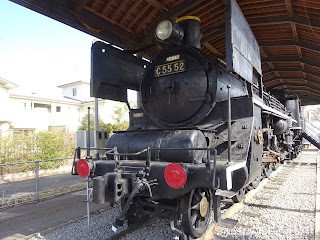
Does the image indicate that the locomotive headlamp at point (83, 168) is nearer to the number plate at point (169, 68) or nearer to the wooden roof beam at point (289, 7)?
the number plate at point (169, 68)

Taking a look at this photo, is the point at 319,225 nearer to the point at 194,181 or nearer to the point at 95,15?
the point at 194,181

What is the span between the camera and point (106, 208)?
17.1ft

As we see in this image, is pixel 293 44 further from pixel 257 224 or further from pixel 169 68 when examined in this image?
pixel 257 224

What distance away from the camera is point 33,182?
8.92 metres

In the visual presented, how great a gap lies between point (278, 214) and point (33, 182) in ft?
27.3

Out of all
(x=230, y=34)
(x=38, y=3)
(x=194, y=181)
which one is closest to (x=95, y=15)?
(x=38, y=3)

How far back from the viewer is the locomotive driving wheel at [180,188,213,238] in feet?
10.4

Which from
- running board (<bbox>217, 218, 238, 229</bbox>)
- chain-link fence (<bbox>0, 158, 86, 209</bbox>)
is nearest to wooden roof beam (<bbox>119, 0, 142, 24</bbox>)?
chain-link fence (<bbox>0, 158, 86, 209</bbox>)

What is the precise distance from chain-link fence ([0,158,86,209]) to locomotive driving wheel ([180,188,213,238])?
4.70 m

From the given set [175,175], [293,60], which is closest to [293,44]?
[293,60]

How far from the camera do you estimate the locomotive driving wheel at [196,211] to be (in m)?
3.18

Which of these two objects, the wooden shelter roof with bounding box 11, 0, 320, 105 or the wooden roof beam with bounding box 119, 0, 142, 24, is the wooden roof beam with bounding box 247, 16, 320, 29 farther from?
the wooden roof beam with bounding box 119, 0, 142, 24

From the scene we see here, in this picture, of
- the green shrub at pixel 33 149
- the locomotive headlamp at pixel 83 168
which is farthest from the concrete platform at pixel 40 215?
the green shrub at pixel 33 149

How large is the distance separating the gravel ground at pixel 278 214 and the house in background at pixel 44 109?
1155 cm
